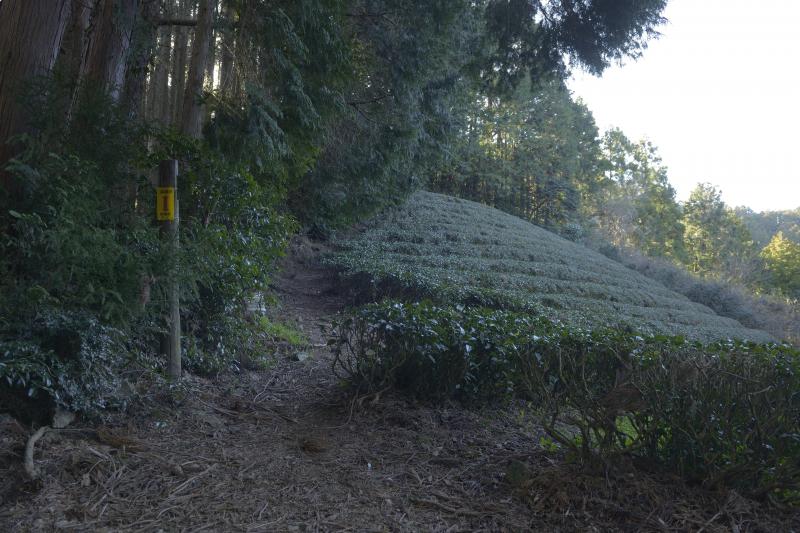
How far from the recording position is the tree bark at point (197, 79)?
20.1ft

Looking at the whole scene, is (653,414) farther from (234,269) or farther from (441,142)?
(441,142)

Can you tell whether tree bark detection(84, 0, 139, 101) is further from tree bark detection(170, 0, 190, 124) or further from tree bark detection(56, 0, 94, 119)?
tree bark detection(170, 0, 190, 124)

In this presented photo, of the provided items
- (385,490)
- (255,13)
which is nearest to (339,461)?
(385,490)

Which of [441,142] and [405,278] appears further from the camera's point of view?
[441,142]

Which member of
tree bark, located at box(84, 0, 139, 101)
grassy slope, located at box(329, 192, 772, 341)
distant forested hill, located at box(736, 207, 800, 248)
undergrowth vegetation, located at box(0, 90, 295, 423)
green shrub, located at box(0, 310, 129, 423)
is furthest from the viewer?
distant forested hill, located at box(736, 207, 800, 248)

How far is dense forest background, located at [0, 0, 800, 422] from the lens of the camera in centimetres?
382

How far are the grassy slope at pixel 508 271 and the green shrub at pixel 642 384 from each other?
6.15 m

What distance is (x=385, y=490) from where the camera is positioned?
11.0 ft

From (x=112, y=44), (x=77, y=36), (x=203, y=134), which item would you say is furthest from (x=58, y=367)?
(x=203, y=134)

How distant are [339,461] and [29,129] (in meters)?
3.56

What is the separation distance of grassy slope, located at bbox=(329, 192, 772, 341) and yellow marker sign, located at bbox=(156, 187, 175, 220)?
6.83 metres

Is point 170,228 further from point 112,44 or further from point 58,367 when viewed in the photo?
point 112,44

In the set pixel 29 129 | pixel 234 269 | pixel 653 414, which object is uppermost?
pixel 29 129

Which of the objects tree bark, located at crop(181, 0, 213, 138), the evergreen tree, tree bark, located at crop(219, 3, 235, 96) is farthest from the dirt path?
the evergreen tree
